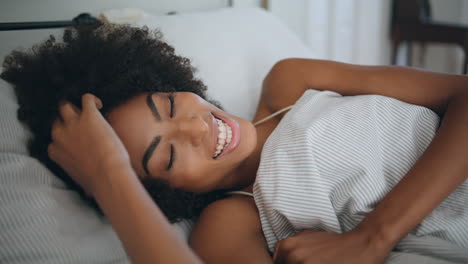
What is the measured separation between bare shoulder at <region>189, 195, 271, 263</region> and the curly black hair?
0.10 m

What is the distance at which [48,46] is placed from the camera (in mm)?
965

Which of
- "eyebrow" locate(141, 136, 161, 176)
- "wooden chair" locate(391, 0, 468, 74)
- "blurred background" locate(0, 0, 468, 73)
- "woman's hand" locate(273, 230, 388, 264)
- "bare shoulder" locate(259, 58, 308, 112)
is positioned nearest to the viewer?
"woman's hand" locate(273, 230, 388, 264)

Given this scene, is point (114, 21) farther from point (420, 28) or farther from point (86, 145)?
point (420, 28)

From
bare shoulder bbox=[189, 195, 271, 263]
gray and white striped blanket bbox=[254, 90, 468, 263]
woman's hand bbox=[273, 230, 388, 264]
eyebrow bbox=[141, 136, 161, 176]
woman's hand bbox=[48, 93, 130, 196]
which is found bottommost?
bare shoulder bbox=[189, 195, 271, 263]

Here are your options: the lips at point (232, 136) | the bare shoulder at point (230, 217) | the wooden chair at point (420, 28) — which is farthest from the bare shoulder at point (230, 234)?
the wooden chair at point (420, 28)

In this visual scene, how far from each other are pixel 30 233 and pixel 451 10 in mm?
3431

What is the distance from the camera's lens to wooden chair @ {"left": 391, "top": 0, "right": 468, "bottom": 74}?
2211 mm

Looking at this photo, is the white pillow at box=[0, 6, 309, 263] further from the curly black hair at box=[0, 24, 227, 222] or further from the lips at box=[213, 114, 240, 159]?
the lips at box=[213, 114, 240, 159]

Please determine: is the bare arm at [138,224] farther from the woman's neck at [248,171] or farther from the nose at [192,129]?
the woman's neck at [248,171]

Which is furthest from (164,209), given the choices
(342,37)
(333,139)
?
(342,37)

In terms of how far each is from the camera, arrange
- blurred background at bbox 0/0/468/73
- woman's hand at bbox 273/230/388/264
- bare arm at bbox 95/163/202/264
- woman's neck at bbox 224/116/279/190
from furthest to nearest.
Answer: blurred background at bbox 0/0/468/73 → woman's neck at bbox 224/116/279/190 → woman's hand at bbox 273/230/388/264 → bare arm at bbox 95/163/202/264

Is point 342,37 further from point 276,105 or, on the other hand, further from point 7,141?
point 7,141

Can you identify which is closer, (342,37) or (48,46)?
(48,46)

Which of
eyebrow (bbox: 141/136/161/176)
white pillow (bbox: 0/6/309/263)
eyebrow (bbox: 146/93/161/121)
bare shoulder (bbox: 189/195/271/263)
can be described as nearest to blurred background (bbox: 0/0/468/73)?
white pillow (bbox: 0/6/309/263)
